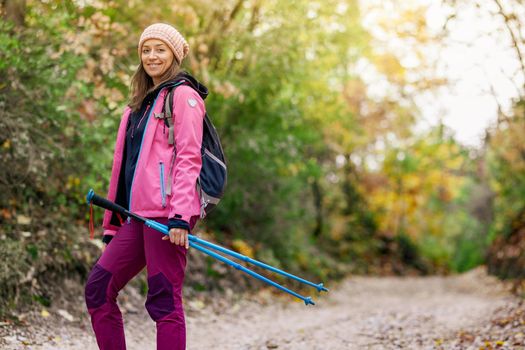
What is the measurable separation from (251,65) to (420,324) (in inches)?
155

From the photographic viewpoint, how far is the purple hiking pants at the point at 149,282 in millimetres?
3129

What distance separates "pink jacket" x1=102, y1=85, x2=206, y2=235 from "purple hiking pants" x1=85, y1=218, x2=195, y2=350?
0.11 metres

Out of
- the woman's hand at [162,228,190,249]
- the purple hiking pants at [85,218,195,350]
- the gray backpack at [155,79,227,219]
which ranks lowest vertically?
the purple hiking pants at [85,218,195,350]

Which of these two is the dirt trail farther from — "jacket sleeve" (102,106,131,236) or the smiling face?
the smiling face

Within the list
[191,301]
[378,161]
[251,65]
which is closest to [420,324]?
[191,301]

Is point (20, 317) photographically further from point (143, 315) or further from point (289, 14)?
point (289, 14)

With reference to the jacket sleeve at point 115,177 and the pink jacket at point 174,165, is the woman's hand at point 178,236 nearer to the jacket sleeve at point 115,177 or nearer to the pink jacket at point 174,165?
the pink jacket at point 174,165

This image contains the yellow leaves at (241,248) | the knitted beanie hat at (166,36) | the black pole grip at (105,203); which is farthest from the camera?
the yellow leaves at (241,248)

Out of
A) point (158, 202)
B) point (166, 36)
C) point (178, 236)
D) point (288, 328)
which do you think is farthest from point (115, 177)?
point (288, 328)

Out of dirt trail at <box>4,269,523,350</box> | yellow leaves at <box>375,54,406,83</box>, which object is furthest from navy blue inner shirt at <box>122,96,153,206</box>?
yellow leaves at <box>375,54,406,83</box>

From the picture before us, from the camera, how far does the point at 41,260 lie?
5.63 meters

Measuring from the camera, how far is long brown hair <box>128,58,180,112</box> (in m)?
3.41

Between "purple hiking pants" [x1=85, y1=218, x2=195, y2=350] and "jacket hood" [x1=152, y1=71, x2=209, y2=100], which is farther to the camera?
"jacket hood" [x1=152, y1=71, x2=209, y2=100]

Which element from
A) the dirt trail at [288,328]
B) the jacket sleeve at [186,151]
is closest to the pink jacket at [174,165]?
the jacket sleeve at [186,151]
